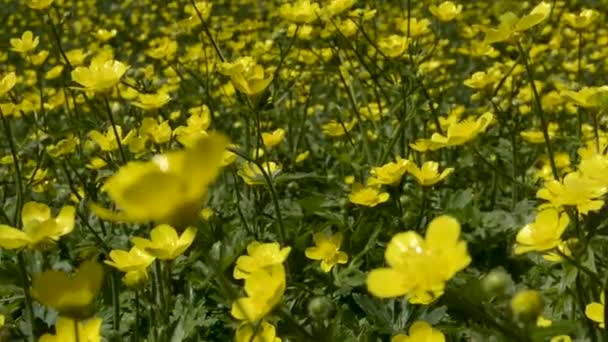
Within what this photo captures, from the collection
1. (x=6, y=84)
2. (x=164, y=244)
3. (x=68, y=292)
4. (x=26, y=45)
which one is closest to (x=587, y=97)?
(x=164, y=244)

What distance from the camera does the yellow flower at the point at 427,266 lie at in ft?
3.10

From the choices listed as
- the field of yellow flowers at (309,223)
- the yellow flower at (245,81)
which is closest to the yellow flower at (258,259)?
the field of yellow flowers at (309,223)

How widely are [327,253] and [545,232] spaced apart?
0.68 meters

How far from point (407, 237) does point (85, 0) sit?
7499 mm

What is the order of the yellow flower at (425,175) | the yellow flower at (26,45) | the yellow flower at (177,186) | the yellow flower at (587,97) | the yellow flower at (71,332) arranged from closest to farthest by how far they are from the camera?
the yellow flower at (177,186), the yellow flower at (71,332), the yellow flower at (587,97), the yellow flower at (425,175), the yellow flower at (26,45)

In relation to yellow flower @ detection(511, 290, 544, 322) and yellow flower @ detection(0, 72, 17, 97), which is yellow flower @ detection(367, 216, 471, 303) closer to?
yellow flower @ detection(511, 290, 544, 322)

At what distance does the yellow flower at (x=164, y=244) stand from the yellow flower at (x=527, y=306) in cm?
59

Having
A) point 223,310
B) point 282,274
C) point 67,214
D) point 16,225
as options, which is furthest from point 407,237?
point 16,225

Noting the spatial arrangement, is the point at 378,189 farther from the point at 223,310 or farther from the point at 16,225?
the point at 16,225

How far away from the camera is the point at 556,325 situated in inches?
35.3

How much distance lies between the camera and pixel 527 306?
2.89ft

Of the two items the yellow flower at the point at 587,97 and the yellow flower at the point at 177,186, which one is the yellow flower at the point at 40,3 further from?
the yellow flower at the point at 177,186

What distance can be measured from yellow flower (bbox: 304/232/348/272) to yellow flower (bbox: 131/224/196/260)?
1.42ft

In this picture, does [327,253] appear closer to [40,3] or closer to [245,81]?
[245,81]
